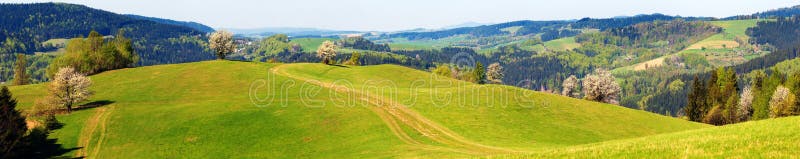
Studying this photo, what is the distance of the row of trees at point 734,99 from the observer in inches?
5290

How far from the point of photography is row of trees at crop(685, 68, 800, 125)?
134375 millimetres

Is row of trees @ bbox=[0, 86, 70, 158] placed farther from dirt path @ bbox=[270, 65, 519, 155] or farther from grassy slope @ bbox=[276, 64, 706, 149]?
grassy slope @ bbox=[276, 64, 706, 149]

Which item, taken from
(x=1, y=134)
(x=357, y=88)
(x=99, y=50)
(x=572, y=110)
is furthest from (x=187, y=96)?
(x=572, y=110)

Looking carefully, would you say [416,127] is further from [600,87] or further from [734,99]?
[734,99]

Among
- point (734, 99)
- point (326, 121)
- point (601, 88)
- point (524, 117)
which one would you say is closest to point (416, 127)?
point (326, 121)

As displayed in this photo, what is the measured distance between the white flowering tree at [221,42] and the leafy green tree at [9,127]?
10184 cm

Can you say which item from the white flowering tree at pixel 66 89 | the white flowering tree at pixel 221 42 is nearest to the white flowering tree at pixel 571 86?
the white flowering tree at pixel 221 42

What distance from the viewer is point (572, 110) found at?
322 feet

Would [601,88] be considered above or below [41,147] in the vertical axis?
above

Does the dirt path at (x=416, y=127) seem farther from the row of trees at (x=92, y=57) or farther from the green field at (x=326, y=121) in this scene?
the row of trees at (x=92, y=57)

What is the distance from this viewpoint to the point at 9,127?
6894cm

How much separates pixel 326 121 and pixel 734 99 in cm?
11445

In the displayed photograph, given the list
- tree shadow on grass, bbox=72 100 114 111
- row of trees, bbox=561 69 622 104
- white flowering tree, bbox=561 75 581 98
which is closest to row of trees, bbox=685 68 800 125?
row of trees, bbox=561 69 622 104

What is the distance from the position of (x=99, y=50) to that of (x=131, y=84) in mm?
35689
